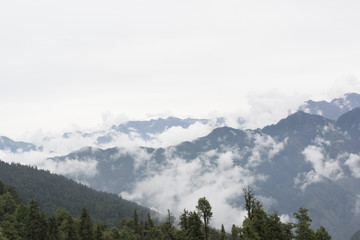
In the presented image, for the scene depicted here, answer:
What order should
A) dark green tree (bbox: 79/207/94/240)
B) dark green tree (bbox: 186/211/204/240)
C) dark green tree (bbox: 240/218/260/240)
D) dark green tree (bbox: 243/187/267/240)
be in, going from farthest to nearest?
dark green tree (bbox: 79/207/94/240)
dark green tree (bbox: 186/211/204/240)
dark green tree (bbox: 243/187/267/240)
dark green tree (bbox: 240/218/260/240)

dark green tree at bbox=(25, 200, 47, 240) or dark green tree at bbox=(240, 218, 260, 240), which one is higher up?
dark green tree at bbox=(25, 200, 47, 240)

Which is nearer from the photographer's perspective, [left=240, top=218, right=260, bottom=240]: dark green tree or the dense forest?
[left=240, top=218, right=260, bottom=240]: dark green tree

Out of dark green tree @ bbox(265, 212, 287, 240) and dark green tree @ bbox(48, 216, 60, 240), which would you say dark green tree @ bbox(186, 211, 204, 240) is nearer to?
dark green tree @ bbox(265, 212, 287, 240)

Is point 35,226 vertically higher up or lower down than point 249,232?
higher up

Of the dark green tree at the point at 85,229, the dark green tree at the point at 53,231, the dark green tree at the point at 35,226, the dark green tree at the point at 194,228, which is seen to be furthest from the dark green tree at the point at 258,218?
the dark green tree at the point at 53,231

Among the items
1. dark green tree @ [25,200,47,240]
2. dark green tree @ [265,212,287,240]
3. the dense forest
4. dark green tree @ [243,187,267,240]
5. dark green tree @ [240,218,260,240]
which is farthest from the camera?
dark green tree @ [25,200,47,240]

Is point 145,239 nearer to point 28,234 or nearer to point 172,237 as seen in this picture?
point 172,237

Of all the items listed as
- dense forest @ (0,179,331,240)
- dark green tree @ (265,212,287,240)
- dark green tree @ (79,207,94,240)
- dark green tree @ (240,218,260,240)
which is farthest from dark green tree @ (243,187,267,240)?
dark green tree @ (79,207,94,240)

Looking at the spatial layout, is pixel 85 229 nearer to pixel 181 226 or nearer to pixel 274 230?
pixel 181 226

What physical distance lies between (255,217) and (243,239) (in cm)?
616

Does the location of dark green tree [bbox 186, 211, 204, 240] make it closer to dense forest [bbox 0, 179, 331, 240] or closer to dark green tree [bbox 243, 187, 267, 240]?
dense forest [bbox 0, 179, 331, 240]

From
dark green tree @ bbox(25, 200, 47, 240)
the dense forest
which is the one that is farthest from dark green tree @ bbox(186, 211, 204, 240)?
dark green tree @ bbox(25, 200, 47, 240)

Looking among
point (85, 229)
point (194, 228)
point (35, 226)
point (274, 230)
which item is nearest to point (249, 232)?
point (274, 230)

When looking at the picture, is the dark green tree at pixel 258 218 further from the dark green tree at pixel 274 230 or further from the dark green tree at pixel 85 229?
the dark green tree at pixel 85 229
